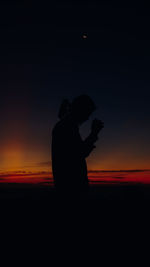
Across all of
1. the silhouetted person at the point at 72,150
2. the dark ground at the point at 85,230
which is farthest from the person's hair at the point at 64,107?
the dark ground at the point at 85,230

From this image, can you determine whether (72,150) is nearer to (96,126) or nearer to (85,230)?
(96,126)

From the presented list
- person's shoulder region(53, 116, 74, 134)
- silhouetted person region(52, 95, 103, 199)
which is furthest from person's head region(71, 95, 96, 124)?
person's shoulder region(53, 116, 74, 134)

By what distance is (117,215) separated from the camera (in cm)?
241

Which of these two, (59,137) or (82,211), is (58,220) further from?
(59,137)

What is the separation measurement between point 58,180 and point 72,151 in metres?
0.36

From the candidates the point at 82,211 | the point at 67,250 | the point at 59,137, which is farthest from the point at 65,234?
the point at 59,137

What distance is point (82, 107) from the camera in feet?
8.63

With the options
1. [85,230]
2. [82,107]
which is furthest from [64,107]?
[85,230]

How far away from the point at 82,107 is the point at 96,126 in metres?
0.31

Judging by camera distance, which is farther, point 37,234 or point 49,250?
point 37,234

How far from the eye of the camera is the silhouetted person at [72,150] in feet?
8.29

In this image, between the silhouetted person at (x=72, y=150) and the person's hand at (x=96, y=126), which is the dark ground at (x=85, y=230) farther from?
the person's hand at (x=96, y=126)

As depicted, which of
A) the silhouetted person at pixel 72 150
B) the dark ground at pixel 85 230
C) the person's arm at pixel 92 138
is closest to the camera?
the dark ground at pixel 85 230

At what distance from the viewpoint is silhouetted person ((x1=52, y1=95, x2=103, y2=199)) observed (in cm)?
253
